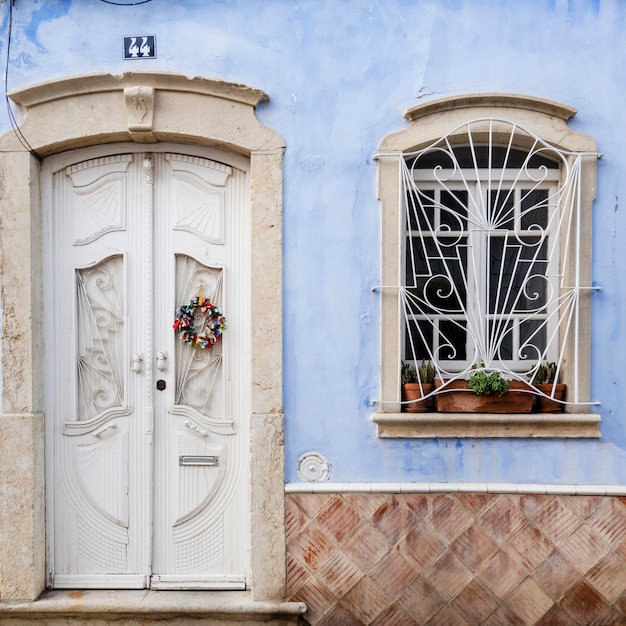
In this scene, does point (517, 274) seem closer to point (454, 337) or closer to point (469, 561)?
point (454, 337)

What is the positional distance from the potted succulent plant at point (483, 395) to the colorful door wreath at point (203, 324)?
140cm

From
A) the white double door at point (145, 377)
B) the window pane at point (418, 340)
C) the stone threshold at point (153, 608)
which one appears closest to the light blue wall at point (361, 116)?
the window pane at point (418, 340)

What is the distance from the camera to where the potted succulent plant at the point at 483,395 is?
12.7 feet

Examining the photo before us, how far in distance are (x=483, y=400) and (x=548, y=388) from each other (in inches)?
16.3

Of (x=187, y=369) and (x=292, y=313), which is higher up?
(x=292, y=313)

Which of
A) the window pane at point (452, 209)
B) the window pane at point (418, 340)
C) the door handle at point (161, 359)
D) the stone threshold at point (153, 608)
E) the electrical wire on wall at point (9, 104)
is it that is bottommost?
the stone threshold at point (153, 608)

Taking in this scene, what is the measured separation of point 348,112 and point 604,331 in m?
2.03

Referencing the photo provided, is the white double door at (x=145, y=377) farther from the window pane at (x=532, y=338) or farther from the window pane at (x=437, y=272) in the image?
the window pane at (x=532, y=338)

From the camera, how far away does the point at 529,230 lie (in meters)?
4.10

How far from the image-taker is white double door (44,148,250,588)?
13.6 ft

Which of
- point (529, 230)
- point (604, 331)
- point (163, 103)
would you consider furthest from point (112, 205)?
point (604, 331)

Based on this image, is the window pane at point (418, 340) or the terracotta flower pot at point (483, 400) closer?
the terracotta flower pot at point (483, 400)

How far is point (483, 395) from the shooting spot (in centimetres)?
389

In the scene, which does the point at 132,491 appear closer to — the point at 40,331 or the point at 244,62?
the point at 40,331
